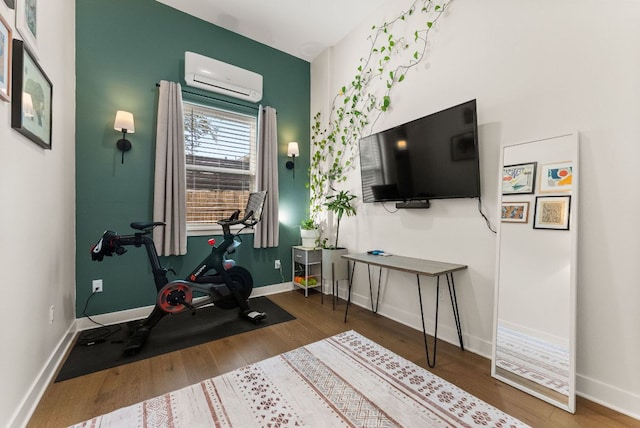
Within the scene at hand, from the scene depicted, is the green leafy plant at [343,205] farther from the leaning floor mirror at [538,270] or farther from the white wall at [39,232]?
the white wall at [39,232]

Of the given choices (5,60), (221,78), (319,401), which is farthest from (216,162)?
(319,401)

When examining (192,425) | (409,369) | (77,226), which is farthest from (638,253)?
(77,226)

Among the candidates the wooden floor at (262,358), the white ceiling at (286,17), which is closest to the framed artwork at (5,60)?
the wooden floor at (262,358)

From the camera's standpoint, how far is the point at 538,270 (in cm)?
177

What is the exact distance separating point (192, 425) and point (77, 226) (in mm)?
2210

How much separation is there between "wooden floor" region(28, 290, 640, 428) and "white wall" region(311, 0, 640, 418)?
22cm

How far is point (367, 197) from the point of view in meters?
3.07

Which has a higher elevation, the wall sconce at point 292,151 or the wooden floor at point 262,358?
the wall sconce at point 292,151

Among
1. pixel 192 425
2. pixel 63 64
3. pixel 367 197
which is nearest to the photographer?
pixel 192 425

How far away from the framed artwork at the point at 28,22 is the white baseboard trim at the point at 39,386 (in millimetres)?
1931

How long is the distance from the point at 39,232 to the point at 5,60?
0.98m

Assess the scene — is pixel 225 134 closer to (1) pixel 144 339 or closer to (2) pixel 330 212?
(2) pixel 330 212

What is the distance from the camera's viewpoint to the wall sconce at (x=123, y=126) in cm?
260

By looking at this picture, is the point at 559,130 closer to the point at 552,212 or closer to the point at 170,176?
the point at 552,212
